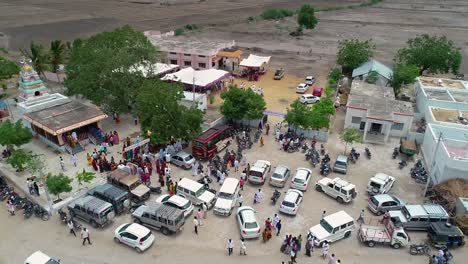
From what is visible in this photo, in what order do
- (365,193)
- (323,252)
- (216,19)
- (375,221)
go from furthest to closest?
1. (216,19)
2. (365,193)
3. (375,221)
4. (323,252)

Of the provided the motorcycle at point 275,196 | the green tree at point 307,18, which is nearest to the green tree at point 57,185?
the motorcycle at point 275,196

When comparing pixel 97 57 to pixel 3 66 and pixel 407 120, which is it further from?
pixel 407 120

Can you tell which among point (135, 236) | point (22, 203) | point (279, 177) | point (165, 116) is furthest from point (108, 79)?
point (279, 177)

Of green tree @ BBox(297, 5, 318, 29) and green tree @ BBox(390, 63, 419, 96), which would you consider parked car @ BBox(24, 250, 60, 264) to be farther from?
green tree @ BBox(297, 5, 318, 29)

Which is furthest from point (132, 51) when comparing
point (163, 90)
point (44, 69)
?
point (44, 69)

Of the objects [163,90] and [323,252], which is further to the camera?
[163,90]

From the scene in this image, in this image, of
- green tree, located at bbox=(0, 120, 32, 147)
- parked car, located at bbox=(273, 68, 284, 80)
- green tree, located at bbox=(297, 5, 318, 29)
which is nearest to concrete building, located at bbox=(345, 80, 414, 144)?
parked car, located at bbox=(273, 68, 284, 80)

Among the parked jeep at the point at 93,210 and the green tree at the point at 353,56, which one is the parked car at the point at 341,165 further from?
the green tree at the point at 353,56
